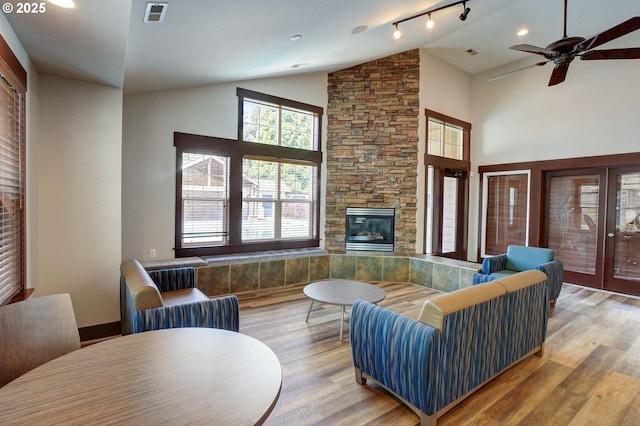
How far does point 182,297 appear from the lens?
2.92 m

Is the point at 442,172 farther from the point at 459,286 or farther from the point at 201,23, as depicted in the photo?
the point at 201,23

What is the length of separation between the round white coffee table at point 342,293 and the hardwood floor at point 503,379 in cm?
38

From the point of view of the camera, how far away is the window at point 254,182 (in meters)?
4.34

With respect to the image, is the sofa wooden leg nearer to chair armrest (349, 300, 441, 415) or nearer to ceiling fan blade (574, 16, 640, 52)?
chair armrest (349, 300, 441, 415)

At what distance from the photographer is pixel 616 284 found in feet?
16.0

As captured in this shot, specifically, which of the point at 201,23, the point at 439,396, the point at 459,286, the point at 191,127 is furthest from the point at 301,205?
the point at 439,396

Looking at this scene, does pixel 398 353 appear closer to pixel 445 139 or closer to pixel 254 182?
pixel 254 182

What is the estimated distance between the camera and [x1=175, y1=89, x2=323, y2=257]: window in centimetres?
434

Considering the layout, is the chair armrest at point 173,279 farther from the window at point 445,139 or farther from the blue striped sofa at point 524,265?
the window at point 445,139

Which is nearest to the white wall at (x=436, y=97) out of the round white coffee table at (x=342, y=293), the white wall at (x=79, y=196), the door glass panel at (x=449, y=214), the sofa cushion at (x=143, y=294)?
the door glass panel at (x=449, y=214)

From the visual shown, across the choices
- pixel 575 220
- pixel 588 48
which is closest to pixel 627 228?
pixel 575 220

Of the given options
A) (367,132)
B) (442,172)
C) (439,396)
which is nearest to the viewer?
(439,396)

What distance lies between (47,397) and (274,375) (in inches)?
29.8

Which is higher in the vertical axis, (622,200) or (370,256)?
(622,200)
